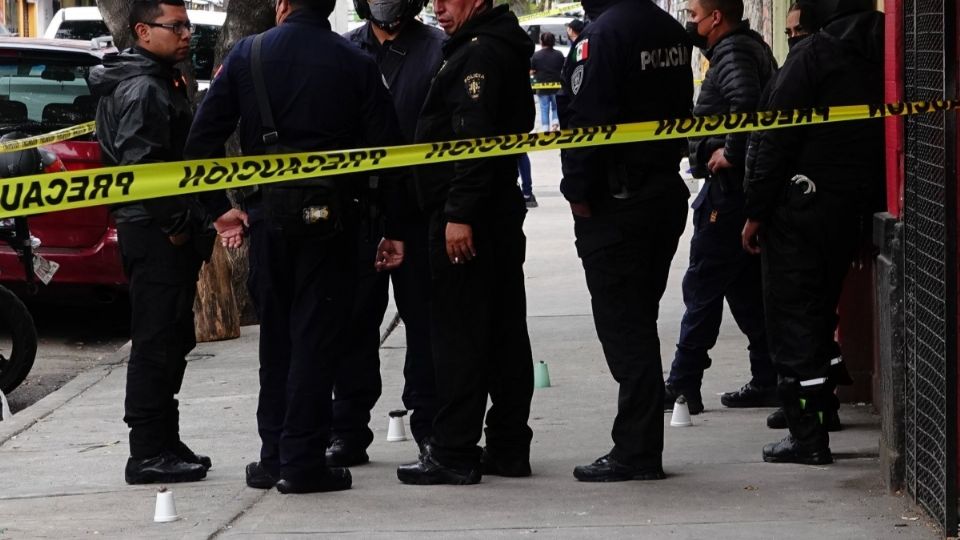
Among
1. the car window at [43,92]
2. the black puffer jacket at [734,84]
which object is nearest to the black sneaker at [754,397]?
the black puffer jacket at [734,84]

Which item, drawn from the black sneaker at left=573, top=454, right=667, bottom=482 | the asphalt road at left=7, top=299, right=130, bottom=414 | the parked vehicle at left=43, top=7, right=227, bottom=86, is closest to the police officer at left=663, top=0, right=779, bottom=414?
the black sneaker at left=573, top=454, right=667, bottom=482

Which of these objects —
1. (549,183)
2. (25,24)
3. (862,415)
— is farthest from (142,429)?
(25,24)

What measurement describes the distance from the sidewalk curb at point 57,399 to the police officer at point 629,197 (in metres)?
3.02

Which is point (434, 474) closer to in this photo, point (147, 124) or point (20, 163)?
point (147, 124)

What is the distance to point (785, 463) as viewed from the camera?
21.2ft

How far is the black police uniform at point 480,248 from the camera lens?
6.01 metres

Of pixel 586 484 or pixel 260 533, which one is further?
pixel 586 484

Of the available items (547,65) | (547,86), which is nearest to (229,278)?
(547,86)

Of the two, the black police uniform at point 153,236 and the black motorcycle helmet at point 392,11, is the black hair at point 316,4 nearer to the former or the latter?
the black motorcycle helmet at point 392,11

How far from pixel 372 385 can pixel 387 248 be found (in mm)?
701

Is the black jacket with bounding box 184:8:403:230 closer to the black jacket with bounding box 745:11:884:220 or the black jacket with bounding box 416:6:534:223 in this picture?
the black jacket with bounding box 416:6:534:223

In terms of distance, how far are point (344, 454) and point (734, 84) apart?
2383mm

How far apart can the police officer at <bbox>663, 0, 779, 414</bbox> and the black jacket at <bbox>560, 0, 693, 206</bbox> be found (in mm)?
1177

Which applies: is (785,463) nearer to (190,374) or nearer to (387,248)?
(387,248)
